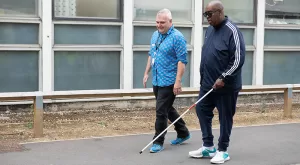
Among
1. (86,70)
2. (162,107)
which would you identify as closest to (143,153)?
(162,107)

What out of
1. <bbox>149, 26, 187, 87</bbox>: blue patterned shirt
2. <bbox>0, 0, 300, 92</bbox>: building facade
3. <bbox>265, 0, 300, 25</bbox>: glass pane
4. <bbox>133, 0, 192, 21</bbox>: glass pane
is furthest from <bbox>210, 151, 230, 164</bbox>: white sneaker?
<bbox>265, 0, 300, 25</bbox>: glass pane

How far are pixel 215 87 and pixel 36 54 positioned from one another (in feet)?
15.7

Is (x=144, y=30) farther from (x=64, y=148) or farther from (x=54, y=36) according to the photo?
(x=64, y=148)

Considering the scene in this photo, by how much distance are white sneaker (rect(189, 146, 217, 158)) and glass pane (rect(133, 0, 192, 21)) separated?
472cm

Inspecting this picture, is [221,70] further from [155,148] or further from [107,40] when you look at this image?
[107,40]

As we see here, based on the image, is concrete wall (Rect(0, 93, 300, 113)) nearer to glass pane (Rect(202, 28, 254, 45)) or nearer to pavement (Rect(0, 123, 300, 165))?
glass pane (Rect(202, 28, 254, 45))

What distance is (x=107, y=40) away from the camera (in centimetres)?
1082

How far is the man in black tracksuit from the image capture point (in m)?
6.49

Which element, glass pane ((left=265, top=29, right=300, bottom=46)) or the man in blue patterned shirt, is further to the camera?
glass pane ((left=265, top=29, right=300, bottom=46))

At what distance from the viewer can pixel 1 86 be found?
9969mm

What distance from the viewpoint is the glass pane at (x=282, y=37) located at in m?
12.7

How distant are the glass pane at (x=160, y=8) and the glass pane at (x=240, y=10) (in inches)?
42.2

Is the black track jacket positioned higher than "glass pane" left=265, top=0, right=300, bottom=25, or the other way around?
"glass pane" left=265, top=0, right=300, bottom=25

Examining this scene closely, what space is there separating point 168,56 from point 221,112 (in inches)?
42.7
